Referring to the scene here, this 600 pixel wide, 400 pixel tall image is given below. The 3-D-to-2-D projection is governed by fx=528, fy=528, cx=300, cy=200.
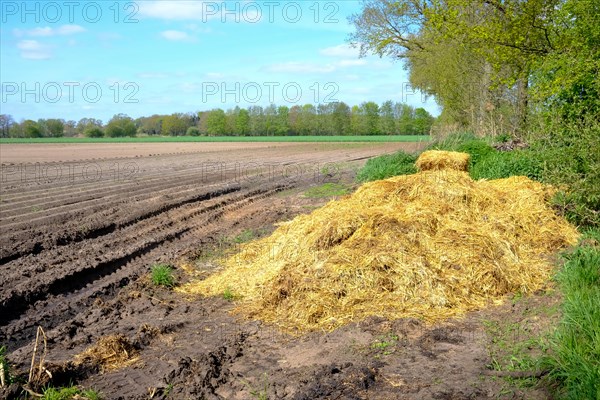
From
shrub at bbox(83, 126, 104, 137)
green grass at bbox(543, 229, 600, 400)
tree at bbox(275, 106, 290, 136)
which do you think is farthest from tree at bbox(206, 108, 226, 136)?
green grass at bbox(543, 229, 600, 400)

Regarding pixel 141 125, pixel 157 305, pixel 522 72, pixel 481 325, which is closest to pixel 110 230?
pixel 157 305

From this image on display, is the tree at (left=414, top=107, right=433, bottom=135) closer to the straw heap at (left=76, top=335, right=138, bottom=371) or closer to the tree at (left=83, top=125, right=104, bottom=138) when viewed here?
the tree at (left=83, top=125, right=104, bottom=138)

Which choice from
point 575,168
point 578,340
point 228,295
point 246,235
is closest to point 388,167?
point 246,235

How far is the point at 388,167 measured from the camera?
1620 cm

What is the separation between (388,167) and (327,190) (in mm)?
2049

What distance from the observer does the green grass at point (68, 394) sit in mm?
4238

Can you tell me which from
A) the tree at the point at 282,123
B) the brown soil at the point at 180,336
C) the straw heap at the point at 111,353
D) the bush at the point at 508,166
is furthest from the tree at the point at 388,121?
the straw heap at the point at 111,353

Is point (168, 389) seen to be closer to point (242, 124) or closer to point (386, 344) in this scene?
point (386, 344)

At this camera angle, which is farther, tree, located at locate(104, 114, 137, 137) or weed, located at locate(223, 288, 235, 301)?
tree, located at locate(104, 114, 137, 137)

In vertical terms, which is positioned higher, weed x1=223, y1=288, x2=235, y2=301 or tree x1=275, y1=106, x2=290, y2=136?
tree x1=275, y1=106, x2=290, y2=136

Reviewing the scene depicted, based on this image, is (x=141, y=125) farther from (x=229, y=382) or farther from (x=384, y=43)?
(x=229, y=382)

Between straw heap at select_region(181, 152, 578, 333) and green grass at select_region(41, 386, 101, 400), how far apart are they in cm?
217

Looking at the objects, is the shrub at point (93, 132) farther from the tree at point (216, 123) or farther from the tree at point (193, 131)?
the tree at point (216, 123)

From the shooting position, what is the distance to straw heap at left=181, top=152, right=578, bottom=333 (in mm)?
6074
